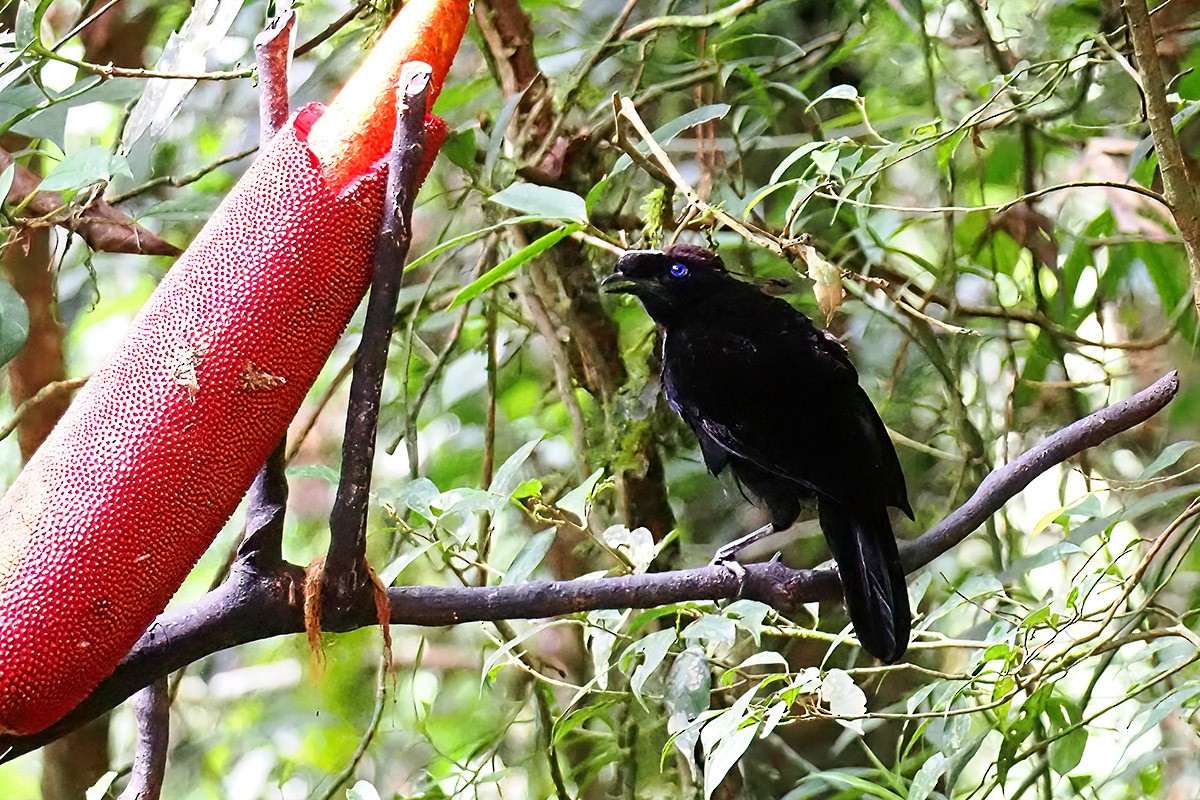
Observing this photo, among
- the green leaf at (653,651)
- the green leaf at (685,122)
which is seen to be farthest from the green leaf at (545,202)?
the green leaf at (653,651)

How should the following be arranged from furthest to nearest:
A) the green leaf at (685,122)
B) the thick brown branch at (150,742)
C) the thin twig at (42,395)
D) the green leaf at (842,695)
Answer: the thin twig at (42,395)
the green leaf at (685,122)
the green leaf at (842,695)
the thick brown branch at (150,742)

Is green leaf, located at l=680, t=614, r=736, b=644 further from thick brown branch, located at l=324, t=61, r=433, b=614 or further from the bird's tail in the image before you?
thick brown branch, located at l=324, t=61, r=433, b=614

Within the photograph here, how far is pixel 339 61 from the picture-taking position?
50.2 inches

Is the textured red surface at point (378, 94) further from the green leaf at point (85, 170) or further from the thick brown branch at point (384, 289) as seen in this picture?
the green leaf at point (85, 170)

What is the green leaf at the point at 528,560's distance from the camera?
0.94m

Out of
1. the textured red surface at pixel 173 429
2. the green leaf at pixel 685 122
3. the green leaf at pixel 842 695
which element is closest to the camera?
the textured red surface at pixel 173 429

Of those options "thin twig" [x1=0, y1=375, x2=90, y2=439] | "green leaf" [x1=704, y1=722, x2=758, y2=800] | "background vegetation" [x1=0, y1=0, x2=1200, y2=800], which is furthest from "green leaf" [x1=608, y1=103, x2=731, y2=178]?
"thin twig" [x1=0, y1=375, x2=90, y2=439]

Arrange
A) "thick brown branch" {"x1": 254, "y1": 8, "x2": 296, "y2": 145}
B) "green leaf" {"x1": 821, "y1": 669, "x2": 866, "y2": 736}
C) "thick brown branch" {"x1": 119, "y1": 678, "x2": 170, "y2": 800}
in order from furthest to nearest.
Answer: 1. "green leaf" {"x1": 821, "y1": 669, "x2": 866, "y2": 736}
2. "thick brown branch" {"x1": 119, "y1": 678, "x2": 170, "y2": 800}
3. "thick brown branch" {"x1": 254, "y1": 8, "x2": 296, "y2": 145}

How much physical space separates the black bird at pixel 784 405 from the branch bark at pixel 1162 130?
257 mm

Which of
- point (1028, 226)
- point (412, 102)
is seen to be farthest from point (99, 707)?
point (1028, 226)

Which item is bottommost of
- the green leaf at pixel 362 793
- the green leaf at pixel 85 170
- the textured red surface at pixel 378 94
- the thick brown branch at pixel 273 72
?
the green leaf at pixel 362 793

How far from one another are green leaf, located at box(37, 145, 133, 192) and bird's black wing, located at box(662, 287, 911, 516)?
17.8 inches

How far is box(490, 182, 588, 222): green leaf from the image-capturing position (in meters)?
0.85

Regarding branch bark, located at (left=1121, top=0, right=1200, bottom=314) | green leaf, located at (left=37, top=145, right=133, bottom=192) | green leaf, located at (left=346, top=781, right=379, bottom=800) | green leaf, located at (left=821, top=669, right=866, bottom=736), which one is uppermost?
green leaf, located at (left=37, top=145, right=133, bottom=192)
